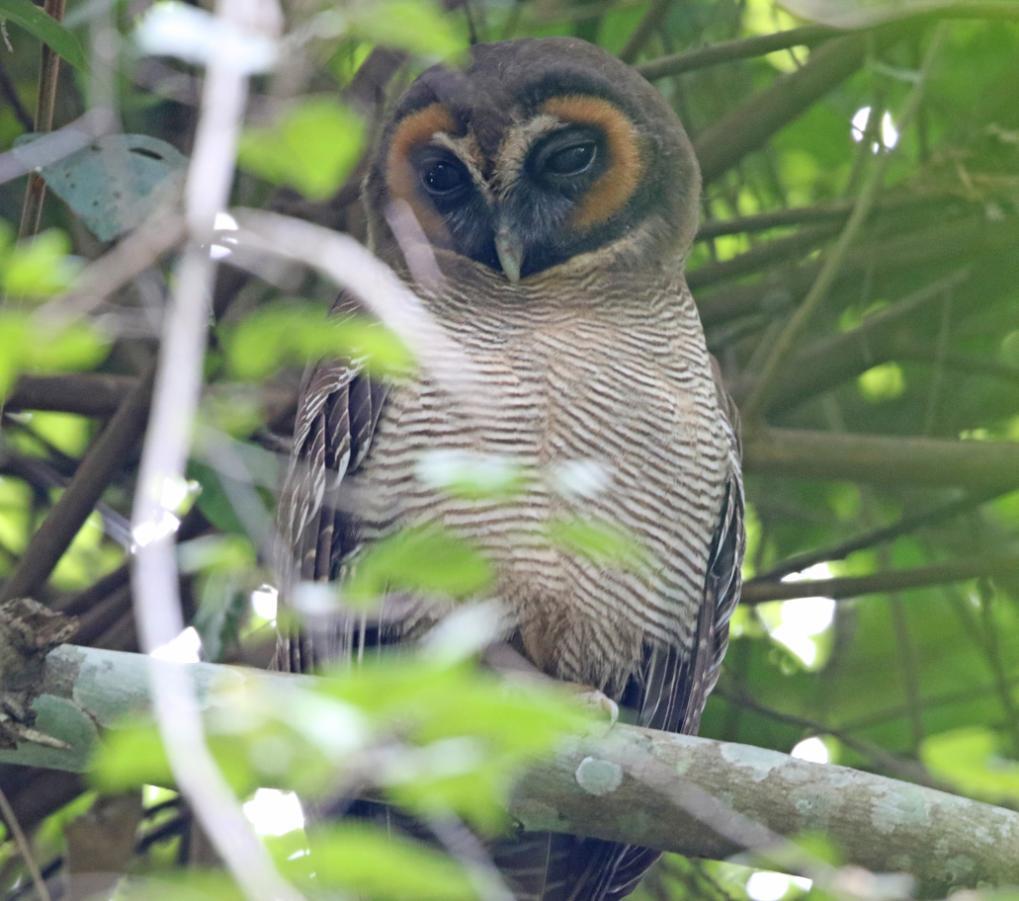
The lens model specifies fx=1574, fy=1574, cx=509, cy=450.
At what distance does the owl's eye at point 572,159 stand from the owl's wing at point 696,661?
590 millimetres

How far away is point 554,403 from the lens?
3484 mm

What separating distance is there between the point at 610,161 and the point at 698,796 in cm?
179

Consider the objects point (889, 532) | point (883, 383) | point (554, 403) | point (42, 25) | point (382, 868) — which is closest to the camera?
point (382, 868)

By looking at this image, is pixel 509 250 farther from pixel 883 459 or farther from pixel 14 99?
pixel 14 99

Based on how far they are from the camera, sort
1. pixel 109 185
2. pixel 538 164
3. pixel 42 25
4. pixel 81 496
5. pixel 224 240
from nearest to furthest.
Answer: pixel 224 240, pixel 42 25, pixel 109 185, pixel 81 496, pixel 538 164

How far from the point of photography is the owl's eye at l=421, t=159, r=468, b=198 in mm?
3752

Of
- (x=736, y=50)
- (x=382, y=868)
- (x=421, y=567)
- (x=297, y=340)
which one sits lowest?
(x=382, y=868)

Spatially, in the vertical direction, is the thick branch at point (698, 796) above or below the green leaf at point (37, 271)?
below

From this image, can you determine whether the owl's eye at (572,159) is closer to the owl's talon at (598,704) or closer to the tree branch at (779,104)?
the tree branch at (779,104)

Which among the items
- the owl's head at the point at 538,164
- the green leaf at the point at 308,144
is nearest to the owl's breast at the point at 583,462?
the owl's head at the point at 538,164

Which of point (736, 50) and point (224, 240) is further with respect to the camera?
point (736, 50)

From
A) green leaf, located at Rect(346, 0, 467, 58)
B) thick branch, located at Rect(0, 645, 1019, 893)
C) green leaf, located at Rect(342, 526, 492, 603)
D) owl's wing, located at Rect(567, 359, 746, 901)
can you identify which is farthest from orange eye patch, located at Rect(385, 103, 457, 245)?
green leaf, located at Rect(342, 526, 492, 603)

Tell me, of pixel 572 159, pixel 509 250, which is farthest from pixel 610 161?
pixel 509 250

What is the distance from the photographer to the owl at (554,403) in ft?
11.3
